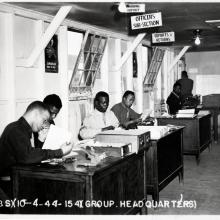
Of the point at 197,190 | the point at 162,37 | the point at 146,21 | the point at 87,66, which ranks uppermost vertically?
the point at 162,37

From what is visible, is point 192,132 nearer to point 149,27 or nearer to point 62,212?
point 149,27

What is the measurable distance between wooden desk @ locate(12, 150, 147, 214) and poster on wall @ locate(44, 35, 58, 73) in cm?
286

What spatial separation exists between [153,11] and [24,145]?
323cm

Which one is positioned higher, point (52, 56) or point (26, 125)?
point (52, 56)

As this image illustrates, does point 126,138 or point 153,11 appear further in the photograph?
point 153,11

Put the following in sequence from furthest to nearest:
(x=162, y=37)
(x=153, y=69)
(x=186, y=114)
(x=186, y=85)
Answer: (x=186, y=85)
(x=153, y=69)
(x=162, y=37)
(x=186, y=114)

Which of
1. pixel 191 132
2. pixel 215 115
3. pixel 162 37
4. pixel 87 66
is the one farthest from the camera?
pixel 215 115

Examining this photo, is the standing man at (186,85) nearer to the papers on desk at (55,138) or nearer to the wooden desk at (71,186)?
the wooden desk at (71,186)

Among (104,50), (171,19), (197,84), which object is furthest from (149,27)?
(197,84)

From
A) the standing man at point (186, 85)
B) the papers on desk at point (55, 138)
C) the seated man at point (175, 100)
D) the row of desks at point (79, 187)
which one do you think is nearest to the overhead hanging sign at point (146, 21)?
the row of desks at point (79, 187)

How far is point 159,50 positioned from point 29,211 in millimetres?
8159

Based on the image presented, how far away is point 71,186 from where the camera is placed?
9.89 feet

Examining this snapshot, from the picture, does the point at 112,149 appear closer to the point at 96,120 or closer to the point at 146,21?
the point at 96,120

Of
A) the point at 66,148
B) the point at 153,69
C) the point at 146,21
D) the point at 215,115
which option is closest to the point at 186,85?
the point at 153,69
